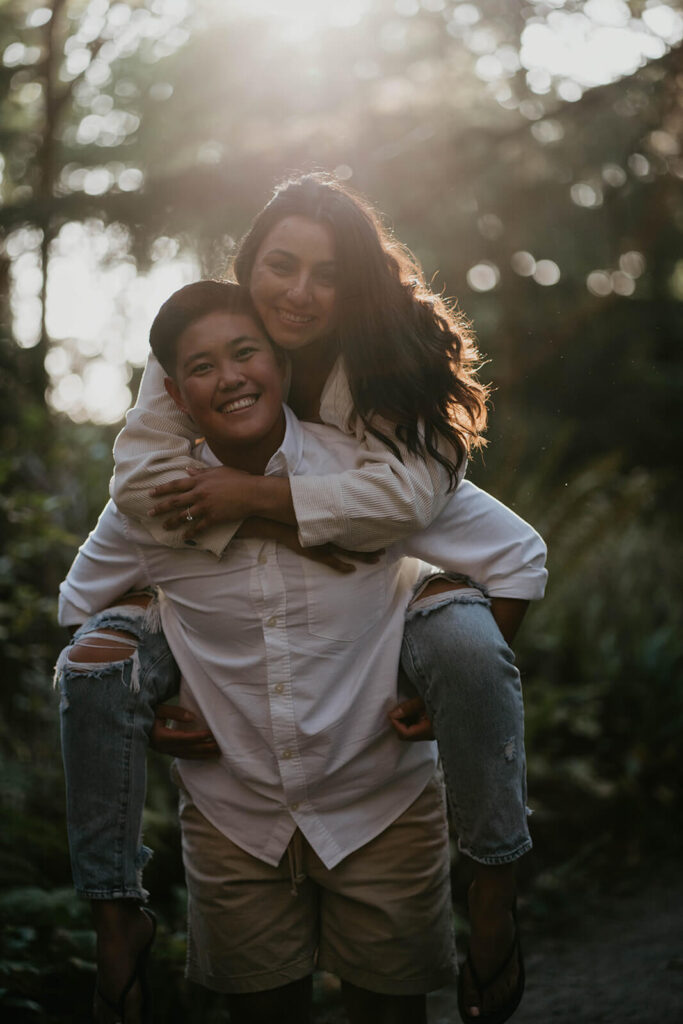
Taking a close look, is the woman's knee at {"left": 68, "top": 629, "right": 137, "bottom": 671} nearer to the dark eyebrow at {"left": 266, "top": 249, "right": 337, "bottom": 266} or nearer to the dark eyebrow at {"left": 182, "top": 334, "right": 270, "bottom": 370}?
the dark eyebrow at {"left": 182, "top": 334, "right": 270, "bottom": 370}

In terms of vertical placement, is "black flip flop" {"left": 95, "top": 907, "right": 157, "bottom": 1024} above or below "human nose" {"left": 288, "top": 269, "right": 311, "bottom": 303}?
below

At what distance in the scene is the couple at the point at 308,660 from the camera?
7.34 ft

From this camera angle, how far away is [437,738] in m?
2.26

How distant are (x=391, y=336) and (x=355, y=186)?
277 cm

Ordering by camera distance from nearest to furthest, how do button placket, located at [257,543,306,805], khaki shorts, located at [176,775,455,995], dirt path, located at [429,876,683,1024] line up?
button placket, located at [257,543,306,805]
khaki shorts, located at [176,775,455,995]
dirt path, located at [429,876,683,1024]

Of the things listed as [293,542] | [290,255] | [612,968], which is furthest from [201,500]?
[612,968]

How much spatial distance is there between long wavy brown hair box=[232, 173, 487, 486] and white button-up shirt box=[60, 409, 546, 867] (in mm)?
140

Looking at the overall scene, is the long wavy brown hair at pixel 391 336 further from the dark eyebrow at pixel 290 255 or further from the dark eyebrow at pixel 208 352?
the dark eyebrow at pixel 208 352

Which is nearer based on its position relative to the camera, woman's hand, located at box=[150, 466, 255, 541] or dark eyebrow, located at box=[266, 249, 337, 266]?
woman's hand, located at box=[150, 466, 255, 541]

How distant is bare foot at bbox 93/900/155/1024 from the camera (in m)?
2.19

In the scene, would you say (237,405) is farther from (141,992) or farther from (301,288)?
(141,992)

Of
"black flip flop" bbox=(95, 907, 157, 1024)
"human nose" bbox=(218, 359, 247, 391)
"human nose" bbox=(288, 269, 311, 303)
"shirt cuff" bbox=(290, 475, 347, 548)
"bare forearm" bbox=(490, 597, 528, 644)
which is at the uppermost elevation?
"human nose" bbox=(288, 269, 311, 303)

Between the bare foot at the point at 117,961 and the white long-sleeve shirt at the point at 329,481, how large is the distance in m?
0.82

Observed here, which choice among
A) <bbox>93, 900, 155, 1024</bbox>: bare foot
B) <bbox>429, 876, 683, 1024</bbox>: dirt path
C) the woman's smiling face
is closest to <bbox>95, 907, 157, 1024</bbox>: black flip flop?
<bbox>93, 900, 155, 1024</bbox>: bare foot
